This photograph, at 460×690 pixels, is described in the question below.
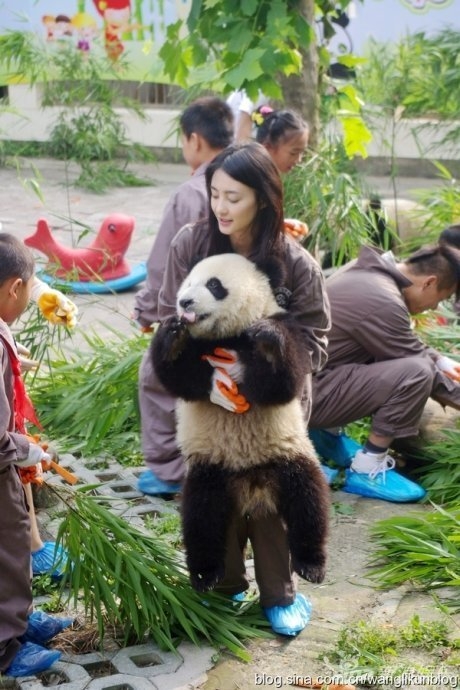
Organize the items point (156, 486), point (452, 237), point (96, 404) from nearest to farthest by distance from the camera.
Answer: point (156, 486) → point (452, 237) → point (96, 404)

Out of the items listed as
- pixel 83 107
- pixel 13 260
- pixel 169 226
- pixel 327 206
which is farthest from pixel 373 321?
pixel 83 107

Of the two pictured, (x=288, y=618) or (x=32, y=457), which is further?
(x=288, y=618)

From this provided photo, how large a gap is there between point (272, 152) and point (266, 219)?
201 cm

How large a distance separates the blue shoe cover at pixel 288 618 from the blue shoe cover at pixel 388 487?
4.07 ft

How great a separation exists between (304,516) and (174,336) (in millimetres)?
666

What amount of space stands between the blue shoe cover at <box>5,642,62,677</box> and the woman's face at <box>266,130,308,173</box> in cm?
278

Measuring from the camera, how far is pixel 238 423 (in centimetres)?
309

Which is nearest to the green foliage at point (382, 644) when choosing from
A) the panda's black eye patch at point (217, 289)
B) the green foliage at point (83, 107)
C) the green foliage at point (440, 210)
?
the panda's black eye patch at point (217, 289)

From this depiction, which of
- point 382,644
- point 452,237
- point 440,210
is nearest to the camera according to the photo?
point 382,644

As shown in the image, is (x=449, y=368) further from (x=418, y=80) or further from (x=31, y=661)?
(x=418, y=80)

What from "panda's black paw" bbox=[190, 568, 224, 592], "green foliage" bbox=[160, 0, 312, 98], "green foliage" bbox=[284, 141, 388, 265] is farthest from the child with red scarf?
"green foliage" bbox=[284, 141, 388, 265]

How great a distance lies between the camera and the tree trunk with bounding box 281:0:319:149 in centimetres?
601

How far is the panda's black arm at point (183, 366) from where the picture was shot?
3.04 metres

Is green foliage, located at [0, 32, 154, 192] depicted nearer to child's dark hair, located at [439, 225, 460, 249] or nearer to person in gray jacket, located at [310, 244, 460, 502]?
child's dark hair, located at [439, 225, 460, 249]
